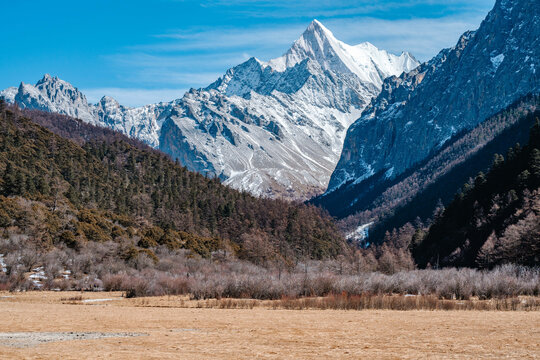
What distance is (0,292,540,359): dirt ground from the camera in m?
26.5

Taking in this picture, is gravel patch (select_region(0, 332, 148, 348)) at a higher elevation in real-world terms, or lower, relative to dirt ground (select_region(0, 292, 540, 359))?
lower

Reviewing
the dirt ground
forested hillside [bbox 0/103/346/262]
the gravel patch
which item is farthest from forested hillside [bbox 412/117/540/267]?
the gravel patch

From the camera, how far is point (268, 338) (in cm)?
3372

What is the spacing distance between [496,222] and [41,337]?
123437 mm

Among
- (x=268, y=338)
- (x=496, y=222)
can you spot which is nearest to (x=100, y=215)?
(x=496, y=222)

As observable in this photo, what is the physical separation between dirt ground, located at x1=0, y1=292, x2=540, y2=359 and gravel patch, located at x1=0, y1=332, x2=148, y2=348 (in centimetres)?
6

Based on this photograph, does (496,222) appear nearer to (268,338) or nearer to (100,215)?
(100,215)

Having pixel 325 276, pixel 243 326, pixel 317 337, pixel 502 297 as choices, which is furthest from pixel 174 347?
pixel 325 276

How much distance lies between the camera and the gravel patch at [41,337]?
30.1 m

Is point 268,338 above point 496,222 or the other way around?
the other way around

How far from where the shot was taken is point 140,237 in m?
145

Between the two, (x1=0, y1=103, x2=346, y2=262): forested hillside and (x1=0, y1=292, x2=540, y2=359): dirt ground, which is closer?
(x1=0, y1=292, x2=540, y2=359): dirt ground

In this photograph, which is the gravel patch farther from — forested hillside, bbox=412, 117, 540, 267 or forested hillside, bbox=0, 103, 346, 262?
forested hillside, bbox=412, 117, 540, 267

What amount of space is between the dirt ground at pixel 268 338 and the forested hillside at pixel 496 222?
229 feet
